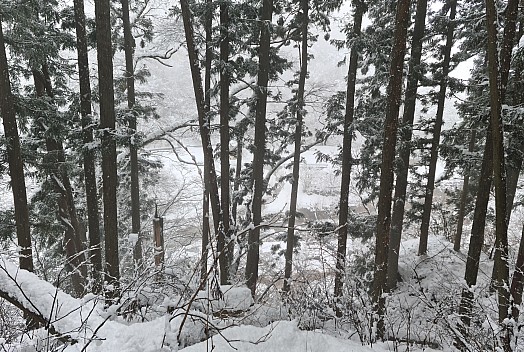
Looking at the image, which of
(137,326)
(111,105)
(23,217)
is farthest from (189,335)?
(23,217)

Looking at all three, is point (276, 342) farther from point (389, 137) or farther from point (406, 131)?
point (406, 131)

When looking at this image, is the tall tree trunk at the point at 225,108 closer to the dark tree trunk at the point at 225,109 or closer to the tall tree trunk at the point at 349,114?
the dark tree trunk at the point at 225,109

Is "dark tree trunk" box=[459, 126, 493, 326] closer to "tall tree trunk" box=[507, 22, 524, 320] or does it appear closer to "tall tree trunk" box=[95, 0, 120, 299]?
"tall tree trunk" box=[507, 22, 524, 320]

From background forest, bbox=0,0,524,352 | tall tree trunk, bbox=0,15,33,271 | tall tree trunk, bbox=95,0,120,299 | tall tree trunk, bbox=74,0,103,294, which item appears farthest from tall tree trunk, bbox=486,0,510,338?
tall tree trunk, bbox=0,15,33,271

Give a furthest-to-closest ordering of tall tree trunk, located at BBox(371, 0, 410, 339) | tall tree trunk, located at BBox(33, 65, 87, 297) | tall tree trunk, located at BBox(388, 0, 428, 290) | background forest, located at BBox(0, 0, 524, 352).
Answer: tall tree trunk, located at BBox(388, 0, 428, 290), tall tree trunk, located at BBox(33, 65, 87, 297), tall tree trunk, located at BBox(371, 0, 410, 339), background forest, located at BBox(0, 0, 524, 352)

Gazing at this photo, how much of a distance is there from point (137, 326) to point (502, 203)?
6.06 meters

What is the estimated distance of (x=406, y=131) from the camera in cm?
1109

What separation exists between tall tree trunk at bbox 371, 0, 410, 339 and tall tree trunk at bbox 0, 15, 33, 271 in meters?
7.14

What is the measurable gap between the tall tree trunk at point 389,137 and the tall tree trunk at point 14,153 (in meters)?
7.14

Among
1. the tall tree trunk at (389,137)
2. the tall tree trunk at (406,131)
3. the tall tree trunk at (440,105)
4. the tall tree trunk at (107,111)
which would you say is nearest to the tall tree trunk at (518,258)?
the tall tree trunk at (389,137)

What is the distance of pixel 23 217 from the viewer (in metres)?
7.85

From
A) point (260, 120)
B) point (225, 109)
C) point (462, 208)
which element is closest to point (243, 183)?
point (260, 120)

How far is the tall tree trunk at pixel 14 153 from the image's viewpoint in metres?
7.29

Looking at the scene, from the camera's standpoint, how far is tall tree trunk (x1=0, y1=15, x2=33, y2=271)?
23.9 ft
